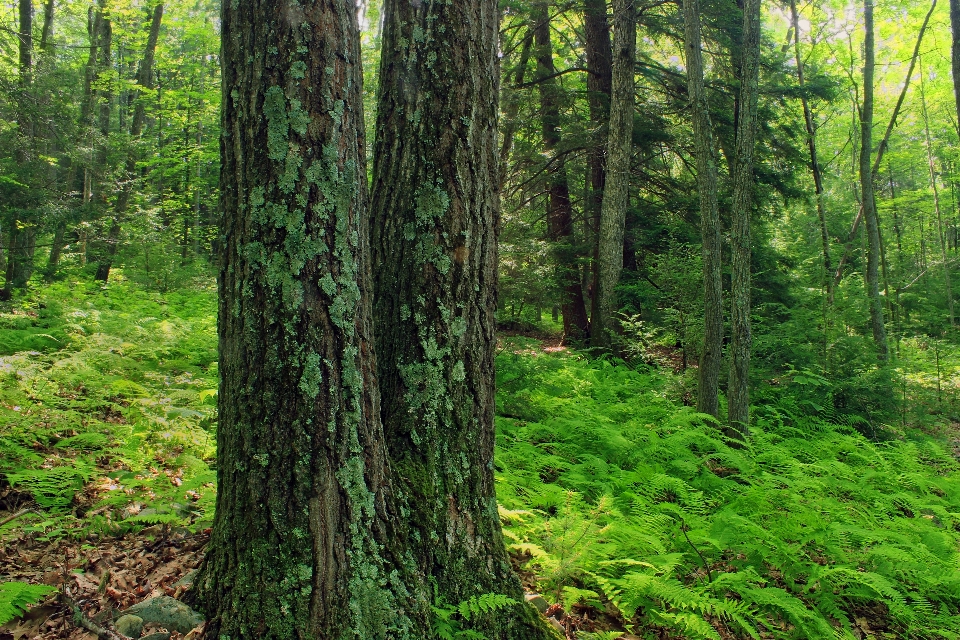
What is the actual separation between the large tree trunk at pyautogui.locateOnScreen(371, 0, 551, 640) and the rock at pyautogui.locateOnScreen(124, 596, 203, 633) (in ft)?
3.23

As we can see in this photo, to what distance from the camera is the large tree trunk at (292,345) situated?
2006 millimetres

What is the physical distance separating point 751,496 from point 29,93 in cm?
1181

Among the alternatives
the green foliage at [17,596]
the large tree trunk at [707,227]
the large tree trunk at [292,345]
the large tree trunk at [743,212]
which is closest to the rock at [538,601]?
the large tree trunk at [292,345]

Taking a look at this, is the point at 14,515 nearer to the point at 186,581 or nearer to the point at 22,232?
the point at 186,581

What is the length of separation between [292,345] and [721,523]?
3.36 metres

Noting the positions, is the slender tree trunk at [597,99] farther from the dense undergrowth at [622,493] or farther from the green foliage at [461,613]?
the green foliage at [461,613]

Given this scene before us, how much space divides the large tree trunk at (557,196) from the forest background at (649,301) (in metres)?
0.06

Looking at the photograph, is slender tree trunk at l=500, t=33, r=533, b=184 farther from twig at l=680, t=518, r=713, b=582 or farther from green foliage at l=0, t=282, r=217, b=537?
twig at l=680, t=518, r=713, b=582

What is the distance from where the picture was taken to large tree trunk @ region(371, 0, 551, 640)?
8.06 ft

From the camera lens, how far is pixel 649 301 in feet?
35.8

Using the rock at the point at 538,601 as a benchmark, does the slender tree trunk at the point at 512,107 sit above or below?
above

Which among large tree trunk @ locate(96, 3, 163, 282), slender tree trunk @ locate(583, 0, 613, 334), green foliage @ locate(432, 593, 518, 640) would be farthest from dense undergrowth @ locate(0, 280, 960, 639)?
large tree trunk @ locate(96, 3, 163, 282)

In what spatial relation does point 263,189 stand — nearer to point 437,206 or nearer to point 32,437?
point 437,206

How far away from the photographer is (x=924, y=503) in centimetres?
493
